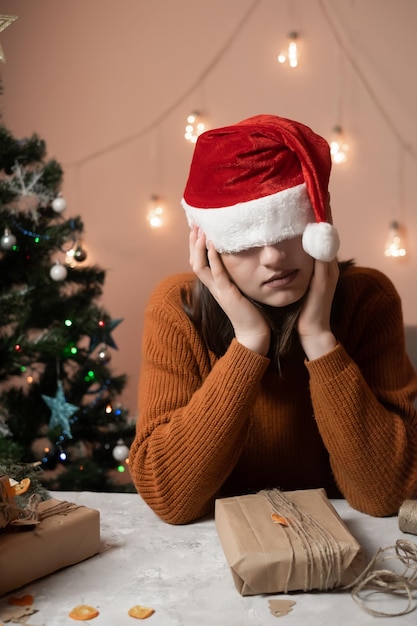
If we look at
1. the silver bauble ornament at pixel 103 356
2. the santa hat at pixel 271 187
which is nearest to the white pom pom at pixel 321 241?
the santa hat at pixel 271 187

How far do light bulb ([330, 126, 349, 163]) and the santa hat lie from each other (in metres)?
1.26

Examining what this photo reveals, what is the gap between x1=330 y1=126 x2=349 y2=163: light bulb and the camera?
2.32 m

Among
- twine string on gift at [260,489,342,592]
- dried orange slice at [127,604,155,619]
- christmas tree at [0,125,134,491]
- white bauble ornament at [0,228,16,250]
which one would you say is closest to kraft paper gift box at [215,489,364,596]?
twine string on gift at [260,489,342,592]

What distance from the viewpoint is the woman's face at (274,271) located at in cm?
108

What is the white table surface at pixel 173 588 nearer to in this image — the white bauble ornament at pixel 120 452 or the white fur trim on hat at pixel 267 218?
the white fur trim on hat at pixel 267 218

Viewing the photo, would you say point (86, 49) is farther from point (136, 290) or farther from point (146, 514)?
point (146, 514)

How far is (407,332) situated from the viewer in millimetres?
2059

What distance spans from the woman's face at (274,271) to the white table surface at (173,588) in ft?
1.21

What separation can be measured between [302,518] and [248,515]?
0.23ft

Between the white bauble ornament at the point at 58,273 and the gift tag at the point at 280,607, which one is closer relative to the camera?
the gift tag at the point at 280,607

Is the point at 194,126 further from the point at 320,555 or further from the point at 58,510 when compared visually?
the point at 320,555

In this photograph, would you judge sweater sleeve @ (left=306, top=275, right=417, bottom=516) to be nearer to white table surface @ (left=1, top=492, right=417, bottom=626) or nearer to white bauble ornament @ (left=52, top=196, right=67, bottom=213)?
white table surface @ (left=1, top=492, right=417, bottom=626)

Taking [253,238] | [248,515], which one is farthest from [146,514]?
[253,238]

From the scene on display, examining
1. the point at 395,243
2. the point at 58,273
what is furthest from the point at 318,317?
the point at 395,243
